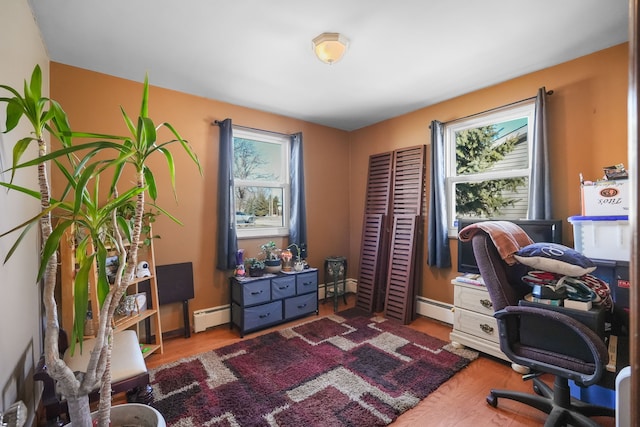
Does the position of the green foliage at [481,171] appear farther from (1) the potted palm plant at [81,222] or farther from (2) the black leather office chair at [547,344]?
(1) the potted palm plant at [81,222]

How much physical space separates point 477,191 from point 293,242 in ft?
6.84

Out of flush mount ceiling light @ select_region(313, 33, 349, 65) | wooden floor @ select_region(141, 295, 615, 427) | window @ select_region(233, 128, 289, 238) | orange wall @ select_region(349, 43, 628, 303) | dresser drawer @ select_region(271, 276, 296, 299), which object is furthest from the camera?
window @ select_region(233, 128, 289, 238)

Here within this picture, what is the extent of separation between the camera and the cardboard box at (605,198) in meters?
1.81

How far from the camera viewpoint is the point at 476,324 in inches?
94.9

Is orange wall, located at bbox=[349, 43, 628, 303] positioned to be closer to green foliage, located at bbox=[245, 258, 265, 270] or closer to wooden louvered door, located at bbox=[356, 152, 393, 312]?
wooden louvered door, located at bbox=[356, 152, 393, 312]

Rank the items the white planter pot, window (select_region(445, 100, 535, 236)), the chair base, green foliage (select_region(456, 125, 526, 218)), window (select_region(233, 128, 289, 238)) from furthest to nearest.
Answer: window (select_region(233, 128, 289, 238)), green foliage (select_region(456, 125, 526, 218)), window (select_region(445, 100, 535, 236)), the chair base, the white planter pot

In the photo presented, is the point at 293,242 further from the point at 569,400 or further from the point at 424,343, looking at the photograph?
the point at 569,400

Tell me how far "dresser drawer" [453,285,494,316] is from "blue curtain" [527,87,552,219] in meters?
0.76

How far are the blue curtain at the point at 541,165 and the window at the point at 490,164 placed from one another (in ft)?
0.53

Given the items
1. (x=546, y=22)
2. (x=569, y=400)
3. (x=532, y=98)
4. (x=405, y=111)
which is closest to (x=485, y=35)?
(x=546, y=22)

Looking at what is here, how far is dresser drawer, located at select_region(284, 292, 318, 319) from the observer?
3096 mm

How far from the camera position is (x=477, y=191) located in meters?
2.97

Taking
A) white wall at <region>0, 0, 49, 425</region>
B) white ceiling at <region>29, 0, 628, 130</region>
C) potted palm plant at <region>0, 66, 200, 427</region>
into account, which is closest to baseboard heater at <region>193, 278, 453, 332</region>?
white wall at <region>0, 0, 49, 425</region>

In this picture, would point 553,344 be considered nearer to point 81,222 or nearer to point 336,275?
point 81,222
